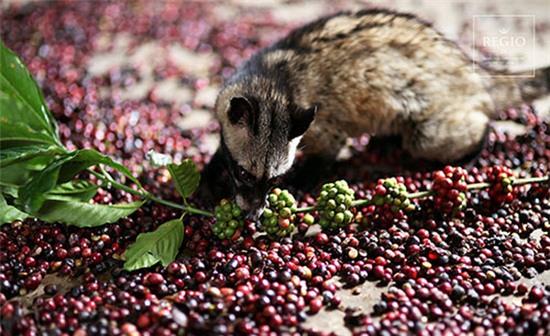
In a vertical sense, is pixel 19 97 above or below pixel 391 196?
above

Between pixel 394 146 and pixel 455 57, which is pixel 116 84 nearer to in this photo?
pixel 394 146

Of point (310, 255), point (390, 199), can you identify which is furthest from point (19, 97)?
point (390, 199)

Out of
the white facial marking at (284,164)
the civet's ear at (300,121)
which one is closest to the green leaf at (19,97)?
the white facial marking at (284,164)

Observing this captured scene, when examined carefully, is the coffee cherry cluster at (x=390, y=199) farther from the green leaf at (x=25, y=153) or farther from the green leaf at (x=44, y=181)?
the green leaf at (x=25, y=153)

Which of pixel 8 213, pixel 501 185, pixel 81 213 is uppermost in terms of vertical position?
pixel 8 213

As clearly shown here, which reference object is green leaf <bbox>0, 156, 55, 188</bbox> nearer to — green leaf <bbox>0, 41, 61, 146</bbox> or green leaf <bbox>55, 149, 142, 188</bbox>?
green leaf <bbox>55, 149, 142, 188</bbox>

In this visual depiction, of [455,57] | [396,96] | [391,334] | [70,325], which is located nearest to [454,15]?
[455,57]

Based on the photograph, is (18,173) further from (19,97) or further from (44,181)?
(19,97)

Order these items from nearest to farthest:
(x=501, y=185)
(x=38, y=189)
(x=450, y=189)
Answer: (x=38, y=189) < (x=450, y=189) < (x=501, y=185)
